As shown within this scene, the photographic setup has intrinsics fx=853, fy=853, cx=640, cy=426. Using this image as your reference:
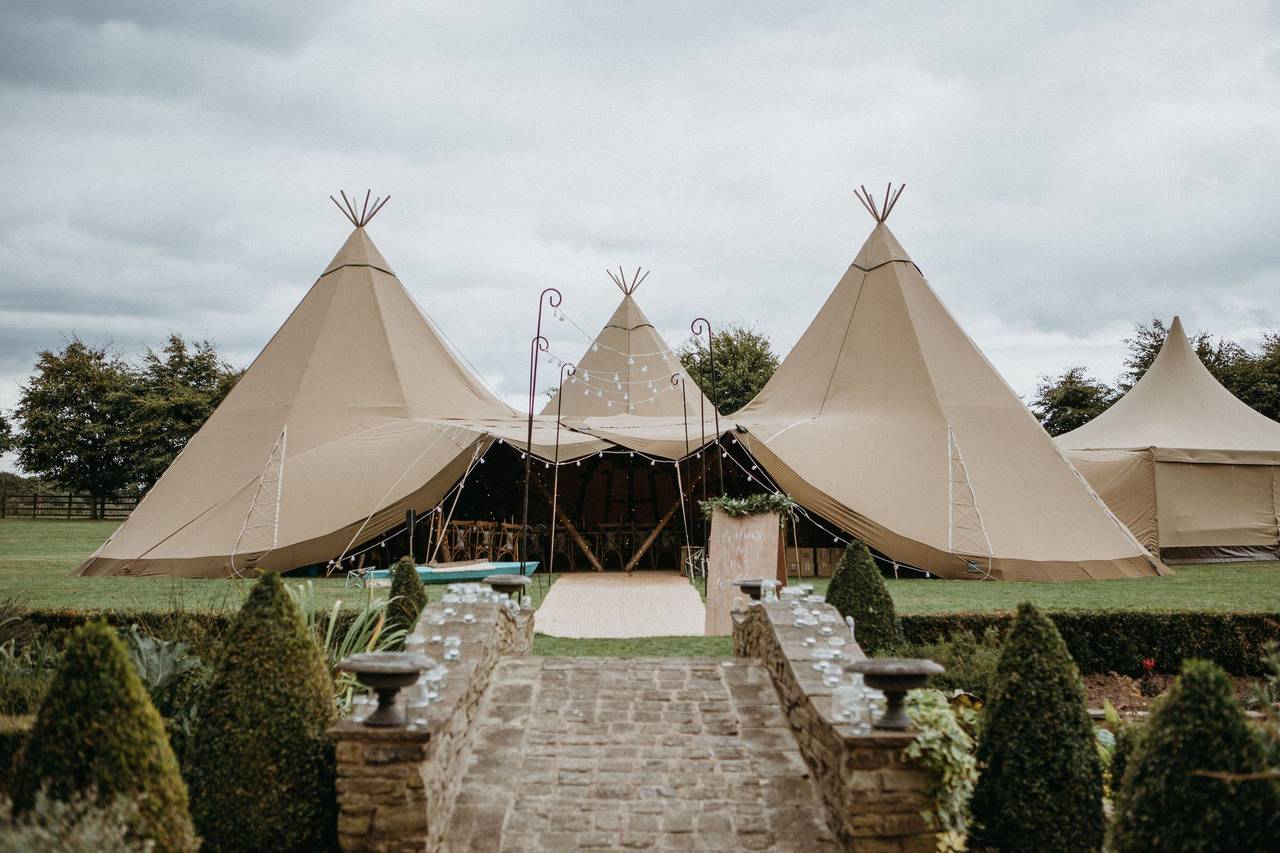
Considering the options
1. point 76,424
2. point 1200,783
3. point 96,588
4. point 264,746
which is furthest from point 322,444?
point 76,424

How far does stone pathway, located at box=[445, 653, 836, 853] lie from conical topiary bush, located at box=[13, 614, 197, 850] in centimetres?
122

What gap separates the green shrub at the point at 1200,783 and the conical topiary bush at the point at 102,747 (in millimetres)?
3206

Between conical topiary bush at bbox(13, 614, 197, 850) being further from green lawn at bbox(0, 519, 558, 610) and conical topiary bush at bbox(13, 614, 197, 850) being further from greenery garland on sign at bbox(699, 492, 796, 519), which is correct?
greenery garland on sign at bbox(699, 492, 796, 519)

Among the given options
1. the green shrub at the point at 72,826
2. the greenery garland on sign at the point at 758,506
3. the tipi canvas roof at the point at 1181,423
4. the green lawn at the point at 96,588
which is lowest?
the green shrub at the point at 72,826

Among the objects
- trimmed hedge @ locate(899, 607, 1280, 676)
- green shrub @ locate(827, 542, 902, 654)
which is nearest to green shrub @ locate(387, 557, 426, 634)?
green shrub @ locate(827, 542, 902, 654)

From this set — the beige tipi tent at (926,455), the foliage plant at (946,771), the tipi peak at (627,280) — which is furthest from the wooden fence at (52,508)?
the foliage plant at (946,771)

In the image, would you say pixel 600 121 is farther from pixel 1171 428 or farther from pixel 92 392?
pixel 92 392

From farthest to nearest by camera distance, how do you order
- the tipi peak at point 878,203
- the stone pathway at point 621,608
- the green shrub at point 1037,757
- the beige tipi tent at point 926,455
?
1. the tipi peak at point 878,203
2. the beige tipi tent at point 926,455
3. the stone pathway at point 621,608
4. the green shrub at point 1037,757

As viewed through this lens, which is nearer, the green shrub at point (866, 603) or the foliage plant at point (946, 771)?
the foliage plant at point (946, 771)

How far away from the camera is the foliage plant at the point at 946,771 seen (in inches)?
137

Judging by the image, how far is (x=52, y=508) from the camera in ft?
87.4

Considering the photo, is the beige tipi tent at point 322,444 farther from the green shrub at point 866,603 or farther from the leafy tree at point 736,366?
the leafy tree at point 736,366

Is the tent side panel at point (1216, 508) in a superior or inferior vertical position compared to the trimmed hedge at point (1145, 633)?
superior

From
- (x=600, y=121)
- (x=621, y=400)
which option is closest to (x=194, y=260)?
(x=600, y=121)
